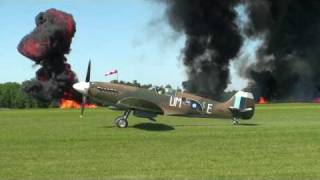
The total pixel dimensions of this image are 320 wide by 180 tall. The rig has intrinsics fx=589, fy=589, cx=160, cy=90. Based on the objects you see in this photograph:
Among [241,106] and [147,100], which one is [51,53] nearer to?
[241,106]

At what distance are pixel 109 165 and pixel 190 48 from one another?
5864 cm

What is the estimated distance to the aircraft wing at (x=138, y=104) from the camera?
23719mm

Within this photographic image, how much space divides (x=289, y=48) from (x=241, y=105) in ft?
154

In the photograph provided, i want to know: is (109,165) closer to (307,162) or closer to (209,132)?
(307,162)

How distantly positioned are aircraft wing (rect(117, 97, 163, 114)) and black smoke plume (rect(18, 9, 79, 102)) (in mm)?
73110

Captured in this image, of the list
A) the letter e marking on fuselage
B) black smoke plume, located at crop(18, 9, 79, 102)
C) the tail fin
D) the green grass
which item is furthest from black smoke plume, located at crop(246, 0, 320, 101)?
the green grass

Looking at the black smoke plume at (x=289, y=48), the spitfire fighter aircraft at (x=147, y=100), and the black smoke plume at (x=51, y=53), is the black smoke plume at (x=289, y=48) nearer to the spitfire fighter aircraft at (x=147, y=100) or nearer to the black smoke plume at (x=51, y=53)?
the black smoke plume at (x=51, y=53)

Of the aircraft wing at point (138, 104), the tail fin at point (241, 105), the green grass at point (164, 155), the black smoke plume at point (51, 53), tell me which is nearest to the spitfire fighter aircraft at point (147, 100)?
the aircraft wing at point (138, 104)

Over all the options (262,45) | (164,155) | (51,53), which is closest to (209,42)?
(262,45)

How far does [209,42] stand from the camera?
7219 centimetres

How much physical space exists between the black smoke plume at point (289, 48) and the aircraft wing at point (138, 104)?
4669 centimetres

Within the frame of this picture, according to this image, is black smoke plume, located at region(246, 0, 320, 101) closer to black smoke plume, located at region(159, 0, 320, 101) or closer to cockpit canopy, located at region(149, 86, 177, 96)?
black smoke plume, located at region(159, 0, 320, 101)

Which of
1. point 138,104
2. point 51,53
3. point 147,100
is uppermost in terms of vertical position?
point 51,53

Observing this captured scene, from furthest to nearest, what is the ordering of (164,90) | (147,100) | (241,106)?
(241,106) → (164,90) → (147,100)
